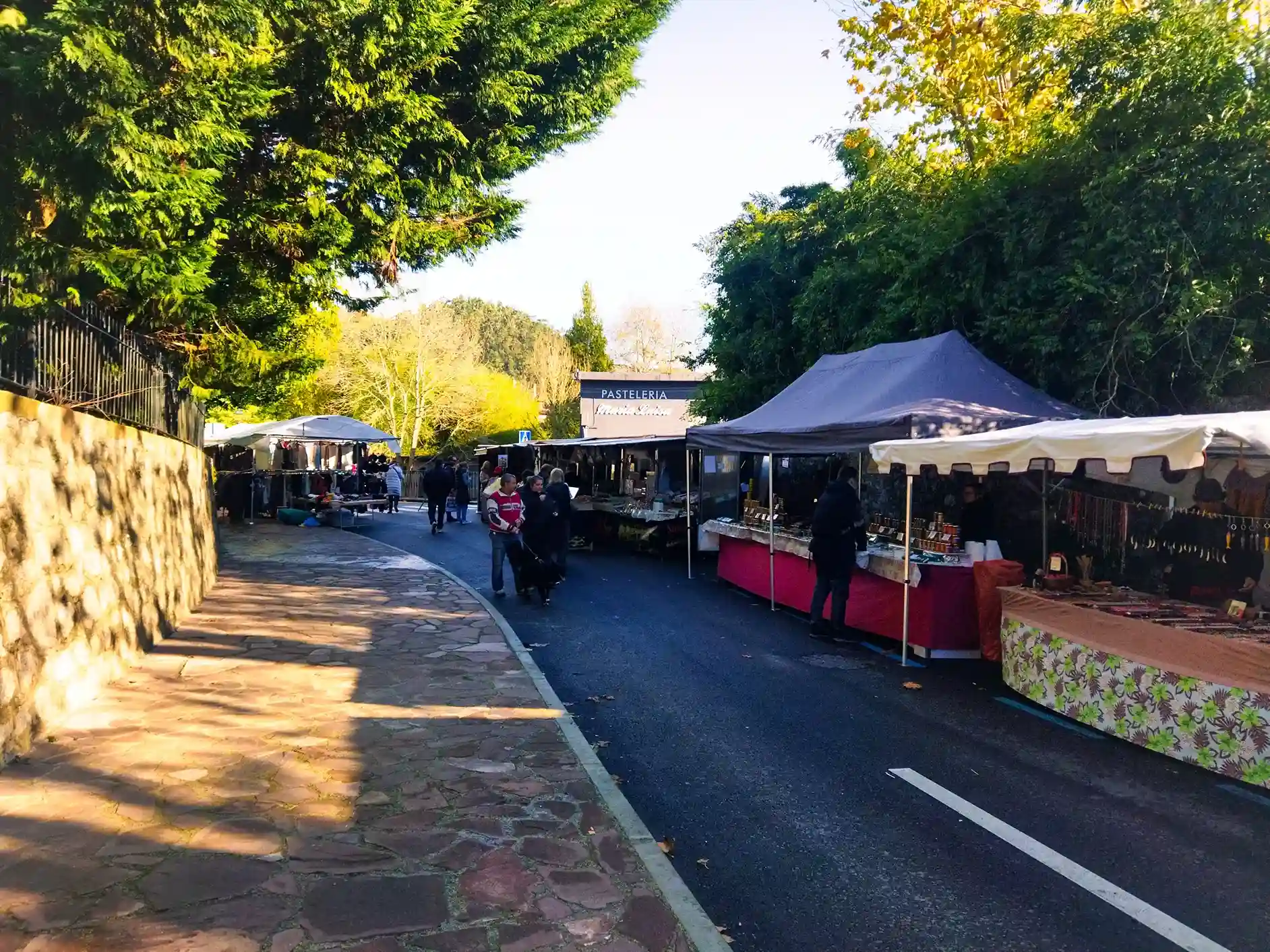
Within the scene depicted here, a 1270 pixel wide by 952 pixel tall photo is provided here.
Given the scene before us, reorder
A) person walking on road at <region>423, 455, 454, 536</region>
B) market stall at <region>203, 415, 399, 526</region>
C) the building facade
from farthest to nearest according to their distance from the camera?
the building facade, market stall at <region>203, 415, 399, 526</region>, person walking on road at <region>423, 455, 454, 536</region>

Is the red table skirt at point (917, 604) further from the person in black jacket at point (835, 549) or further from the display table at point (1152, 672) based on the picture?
the display table at point (1152, 672)

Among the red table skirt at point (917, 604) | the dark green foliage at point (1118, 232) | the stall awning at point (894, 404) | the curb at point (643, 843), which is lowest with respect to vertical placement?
the curb at point (643, 843)

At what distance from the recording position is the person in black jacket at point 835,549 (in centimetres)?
959

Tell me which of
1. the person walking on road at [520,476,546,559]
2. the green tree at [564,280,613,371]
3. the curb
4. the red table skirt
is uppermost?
the green tree at [564,280,613,371]

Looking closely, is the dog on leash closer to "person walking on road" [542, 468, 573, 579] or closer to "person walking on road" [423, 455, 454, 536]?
"person walking on road" [542, 468, 573, 579]

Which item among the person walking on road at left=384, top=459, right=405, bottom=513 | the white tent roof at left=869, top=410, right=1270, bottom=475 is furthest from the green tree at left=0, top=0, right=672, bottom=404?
the person walking on road at left=384, top=459, right=405, bottom=513

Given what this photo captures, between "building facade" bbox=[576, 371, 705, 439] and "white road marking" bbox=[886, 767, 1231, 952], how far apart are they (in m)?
33.9

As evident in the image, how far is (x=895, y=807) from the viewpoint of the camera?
5.05 metres

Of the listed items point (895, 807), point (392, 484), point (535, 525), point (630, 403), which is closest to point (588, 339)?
point (630, 403)

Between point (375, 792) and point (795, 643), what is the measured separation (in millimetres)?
5600

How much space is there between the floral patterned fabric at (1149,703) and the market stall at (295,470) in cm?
1917

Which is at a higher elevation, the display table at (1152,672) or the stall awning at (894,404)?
the stall awning at (894,404)

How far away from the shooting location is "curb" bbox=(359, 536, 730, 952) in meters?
3.63

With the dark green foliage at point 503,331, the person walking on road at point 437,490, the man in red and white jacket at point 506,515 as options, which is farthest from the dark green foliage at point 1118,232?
the dark green foliage at point 503,331
